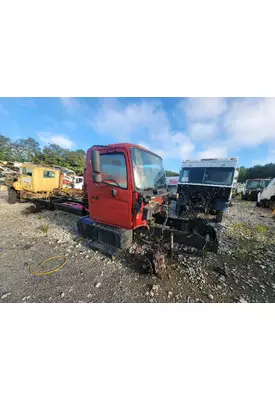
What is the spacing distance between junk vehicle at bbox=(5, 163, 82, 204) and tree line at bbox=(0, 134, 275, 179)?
21002 mm

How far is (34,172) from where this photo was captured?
6.81 metres

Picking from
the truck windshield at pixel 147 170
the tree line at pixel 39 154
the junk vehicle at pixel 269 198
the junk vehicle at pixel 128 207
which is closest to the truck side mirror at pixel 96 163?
the junk vehicle at pixel 128 207

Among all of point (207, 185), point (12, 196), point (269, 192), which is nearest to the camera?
point (207, 185)

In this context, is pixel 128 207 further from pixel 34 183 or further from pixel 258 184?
pixel 258 184

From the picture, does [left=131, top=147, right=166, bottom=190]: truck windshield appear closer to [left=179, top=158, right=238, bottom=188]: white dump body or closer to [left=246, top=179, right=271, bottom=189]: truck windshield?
[left=179, top=158, right=238, bottom=188]: white dump body

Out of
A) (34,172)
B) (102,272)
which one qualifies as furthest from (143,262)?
(34,172)

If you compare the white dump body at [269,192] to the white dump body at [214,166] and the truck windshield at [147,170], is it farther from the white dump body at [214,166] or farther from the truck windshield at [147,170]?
the truck windshield at [147,170]

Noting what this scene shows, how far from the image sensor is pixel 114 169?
8.80 ft

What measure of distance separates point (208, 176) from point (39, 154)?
37.5 m

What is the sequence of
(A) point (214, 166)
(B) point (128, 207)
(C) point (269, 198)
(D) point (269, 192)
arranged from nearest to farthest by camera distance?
(B) point (128, 207) < (A) point (214, 166) < (C) point (269, 198) < (D) point (269, 192)

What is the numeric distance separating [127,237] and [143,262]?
0.61 m

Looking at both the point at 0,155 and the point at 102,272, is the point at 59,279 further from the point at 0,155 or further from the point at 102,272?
the point at 0,155

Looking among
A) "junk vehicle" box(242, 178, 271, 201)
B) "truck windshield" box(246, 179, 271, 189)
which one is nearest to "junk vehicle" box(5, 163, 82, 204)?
"junk vehicle" box(242, 178, 271, 201)

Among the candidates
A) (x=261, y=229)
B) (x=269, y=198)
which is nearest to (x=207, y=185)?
(x=261, y=229)
